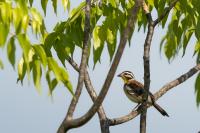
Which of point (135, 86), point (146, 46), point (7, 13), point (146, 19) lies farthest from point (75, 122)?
point (135, 86)

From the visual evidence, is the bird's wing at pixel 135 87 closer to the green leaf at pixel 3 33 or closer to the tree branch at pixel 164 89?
the tree branch at pixel 164 89

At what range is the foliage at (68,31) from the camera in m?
6.41

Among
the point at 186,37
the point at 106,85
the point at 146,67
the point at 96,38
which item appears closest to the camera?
the point at 106,85

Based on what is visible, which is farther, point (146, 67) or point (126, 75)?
point (126, 75)

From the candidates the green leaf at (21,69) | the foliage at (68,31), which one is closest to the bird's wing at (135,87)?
the foliage at (68,31)

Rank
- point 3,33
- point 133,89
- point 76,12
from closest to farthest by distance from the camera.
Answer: point 3,33 → point 76,12 → point 133,89

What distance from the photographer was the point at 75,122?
650cm

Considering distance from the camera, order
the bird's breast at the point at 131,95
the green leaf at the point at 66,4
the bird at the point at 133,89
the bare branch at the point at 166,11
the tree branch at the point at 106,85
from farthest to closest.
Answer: the bird's breast at the point at 131,95
the bird at the point at 133,89
the green leaf at the point at 66,4
the bare branch at the point at 166,11
the tree branch at the point at 106,85

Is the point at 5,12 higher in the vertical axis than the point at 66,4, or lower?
higher

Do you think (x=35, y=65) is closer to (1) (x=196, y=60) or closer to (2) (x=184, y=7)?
(2) (x=184, y=7)

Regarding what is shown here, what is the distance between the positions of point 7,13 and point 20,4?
5.9 inches

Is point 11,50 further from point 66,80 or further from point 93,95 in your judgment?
point 93,95

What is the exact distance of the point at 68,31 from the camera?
8.73m

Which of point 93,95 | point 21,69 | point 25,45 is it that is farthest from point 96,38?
point 25,45
